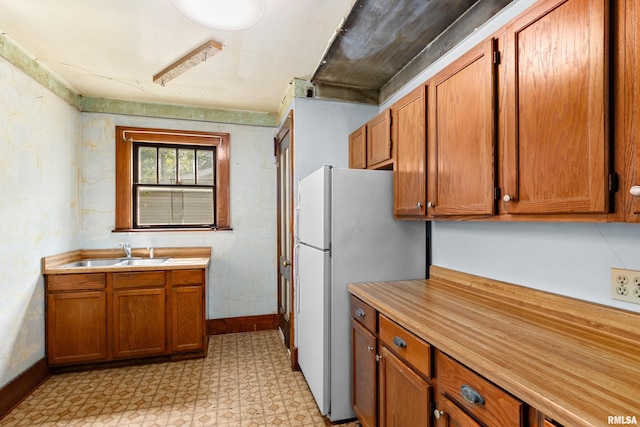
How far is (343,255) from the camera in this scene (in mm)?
2064

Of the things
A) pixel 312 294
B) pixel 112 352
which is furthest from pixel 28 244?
pixel 312 294

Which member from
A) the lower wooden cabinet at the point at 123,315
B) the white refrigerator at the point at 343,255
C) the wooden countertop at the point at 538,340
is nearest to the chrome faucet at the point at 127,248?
the lower wooden cabinet at the point at 123,315

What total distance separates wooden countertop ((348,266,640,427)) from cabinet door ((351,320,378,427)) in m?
0.24

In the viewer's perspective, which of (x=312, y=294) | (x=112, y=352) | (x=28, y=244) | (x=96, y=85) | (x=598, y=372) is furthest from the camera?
(x=96, y=85)

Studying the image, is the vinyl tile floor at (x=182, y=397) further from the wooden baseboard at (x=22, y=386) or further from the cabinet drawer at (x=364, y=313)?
the cabinet drawer at (x=364, y=313)

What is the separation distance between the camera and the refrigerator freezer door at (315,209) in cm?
204

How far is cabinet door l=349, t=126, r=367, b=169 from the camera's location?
8.57ft

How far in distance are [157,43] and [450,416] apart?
9.18ft

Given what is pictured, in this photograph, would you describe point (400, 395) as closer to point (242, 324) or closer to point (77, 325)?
point (242, 324)

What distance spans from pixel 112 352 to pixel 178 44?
2633 mm

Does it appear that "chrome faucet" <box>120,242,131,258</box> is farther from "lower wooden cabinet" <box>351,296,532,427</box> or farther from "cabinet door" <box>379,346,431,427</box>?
"cabinet door" <box>379,346,431,427</box>

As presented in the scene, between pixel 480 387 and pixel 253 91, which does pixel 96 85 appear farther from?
pixel 480 387

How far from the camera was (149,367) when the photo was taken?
9.33 ft

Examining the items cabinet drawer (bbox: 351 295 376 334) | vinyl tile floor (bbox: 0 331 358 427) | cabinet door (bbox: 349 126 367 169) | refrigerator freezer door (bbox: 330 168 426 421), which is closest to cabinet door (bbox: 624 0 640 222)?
cabinet drawer (bbox: 351 295 376 334)
